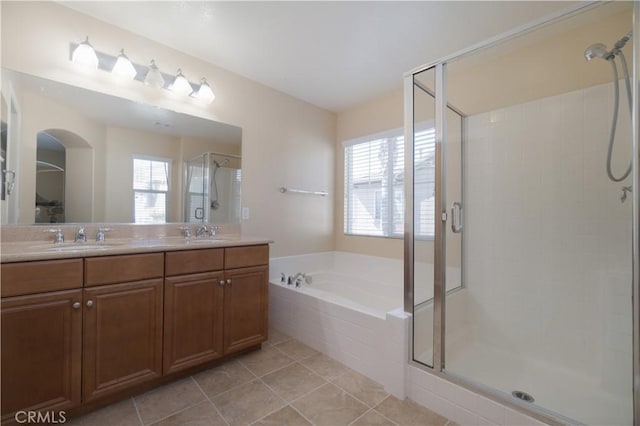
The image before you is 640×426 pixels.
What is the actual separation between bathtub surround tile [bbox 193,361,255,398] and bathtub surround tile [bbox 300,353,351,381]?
0.41 meters

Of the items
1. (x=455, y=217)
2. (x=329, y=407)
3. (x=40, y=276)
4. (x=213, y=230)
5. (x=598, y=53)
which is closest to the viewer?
(x=40, y=276)

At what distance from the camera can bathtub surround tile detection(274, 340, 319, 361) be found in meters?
2.09

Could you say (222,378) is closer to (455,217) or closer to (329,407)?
(329,407)

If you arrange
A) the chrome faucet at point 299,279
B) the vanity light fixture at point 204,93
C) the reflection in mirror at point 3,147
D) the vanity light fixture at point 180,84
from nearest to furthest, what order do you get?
1. the reflection in mirror at point 3,147
2. the vanity light fixture at point 180,84
3. the vanity light fixture at point 204,93
4. the chrome faucet at point 299,279

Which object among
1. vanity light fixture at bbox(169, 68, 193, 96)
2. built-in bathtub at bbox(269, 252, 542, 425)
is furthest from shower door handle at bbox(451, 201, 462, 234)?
vanity light fixture at bbox(169, 68, 193, 96)

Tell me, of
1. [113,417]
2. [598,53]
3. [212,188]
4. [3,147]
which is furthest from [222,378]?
[598,53]

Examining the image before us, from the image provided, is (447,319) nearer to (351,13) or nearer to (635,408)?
(635,408)

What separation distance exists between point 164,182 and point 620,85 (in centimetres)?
314

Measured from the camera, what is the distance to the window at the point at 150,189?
2.05m

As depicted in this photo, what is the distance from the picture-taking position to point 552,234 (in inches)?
75.6

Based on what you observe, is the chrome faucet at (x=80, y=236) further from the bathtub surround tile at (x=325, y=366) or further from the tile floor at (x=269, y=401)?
the bathtub surround tile at (x=325, y=366)

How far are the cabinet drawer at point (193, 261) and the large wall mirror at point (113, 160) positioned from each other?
638mm

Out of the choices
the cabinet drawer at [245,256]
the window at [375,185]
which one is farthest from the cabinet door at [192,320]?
the window at [375,185]

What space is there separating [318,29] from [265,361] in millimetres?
2411
